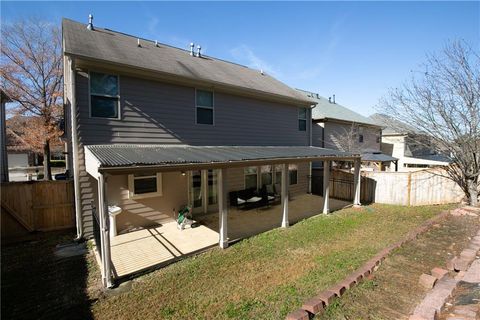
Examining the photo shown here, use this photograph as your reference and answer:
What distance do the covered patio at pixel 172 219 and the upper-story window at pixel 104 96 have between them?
3.39 ft

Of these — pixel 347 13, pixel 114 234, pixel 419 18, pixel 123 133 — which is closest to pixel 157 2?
pixel 123 133

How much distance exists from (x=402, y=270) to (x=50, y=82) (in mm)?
23204

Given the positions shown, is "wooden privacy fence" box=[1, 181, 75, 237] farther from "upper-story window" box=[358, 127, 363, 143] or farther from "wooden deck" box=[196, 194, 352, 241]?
"upper-story window" box=[358, 127, 363, 143]

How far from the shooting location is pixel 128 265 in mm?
5438

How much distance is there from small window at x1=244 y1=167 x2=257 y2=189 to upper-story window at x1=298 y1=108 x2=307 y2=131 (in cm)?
377

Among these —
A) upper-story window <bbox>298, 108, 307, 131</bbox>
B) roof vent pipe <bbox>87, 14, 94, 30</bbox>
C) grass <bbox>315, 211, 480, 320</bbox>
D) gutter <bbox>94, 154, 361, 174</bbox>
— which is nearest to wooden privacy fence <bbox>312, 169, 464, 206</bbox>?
upper-story window <bbox>298, 108, 307, 131</bbox>

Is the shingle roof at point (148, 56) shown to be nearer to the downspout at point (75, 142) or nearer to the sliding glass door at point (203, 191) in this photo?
the downspout at point (75, 142)

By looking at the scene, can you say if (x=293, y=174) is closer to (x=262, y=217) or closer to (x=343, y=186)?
(x=343, y=186)

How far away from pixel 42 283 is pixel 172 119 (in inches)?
216

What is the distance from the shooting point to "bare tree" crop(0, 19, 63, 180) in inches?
662

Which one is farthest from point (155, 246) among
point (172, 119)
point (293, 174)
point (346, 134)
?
point (346, 134)

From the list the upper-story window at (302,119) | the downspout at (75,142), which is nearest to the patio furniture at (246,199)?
the upper-story window at (302,119)

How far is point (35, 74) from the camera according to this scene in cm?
1750

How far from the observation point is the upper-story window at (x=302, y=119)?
42.0 feet
